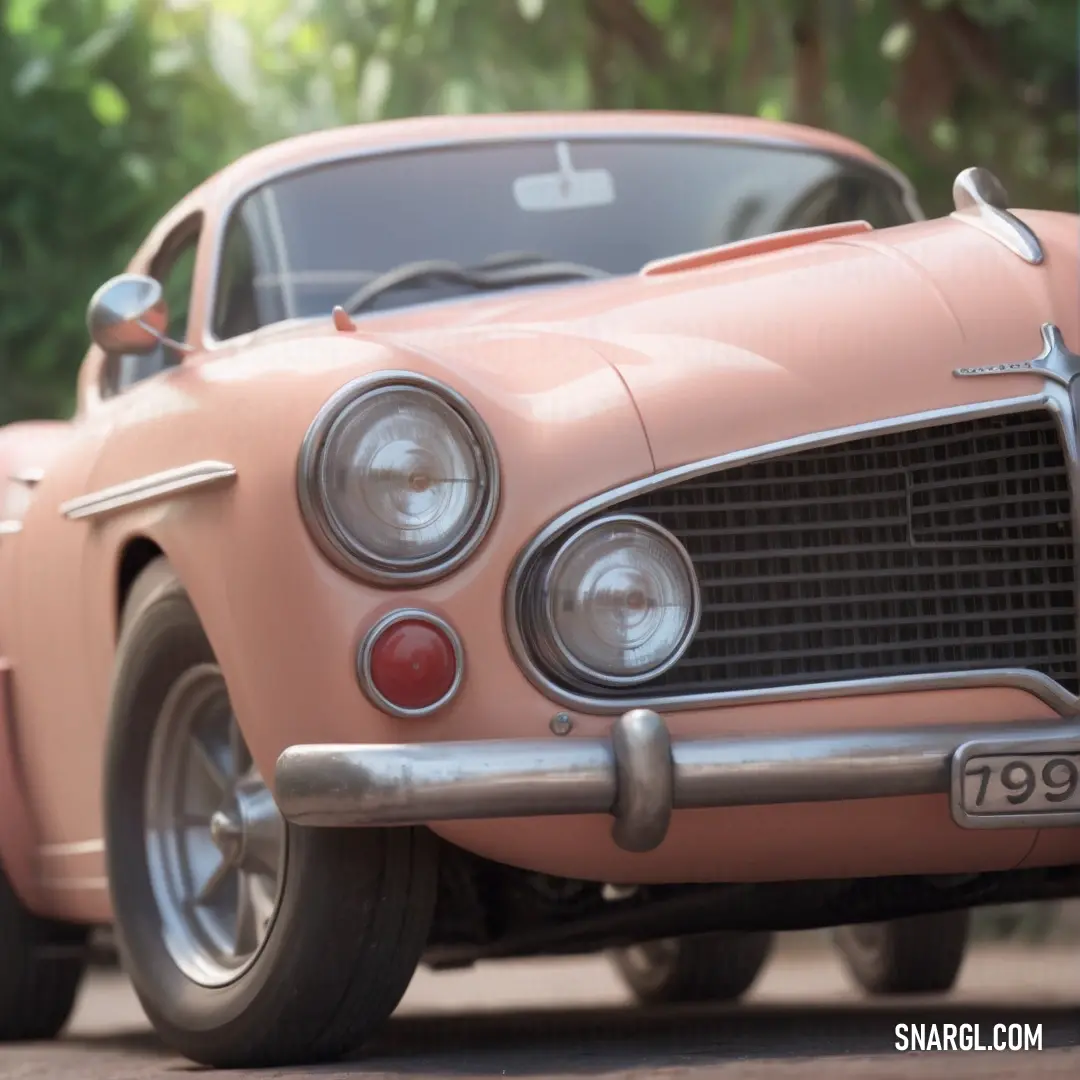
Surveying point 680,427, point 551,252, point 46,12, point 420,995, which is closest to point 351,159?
point 551,252

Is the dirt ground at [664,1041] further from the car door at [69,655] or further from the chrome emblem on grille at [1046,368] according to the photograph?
the chrome emblem on grille at [1046,368]

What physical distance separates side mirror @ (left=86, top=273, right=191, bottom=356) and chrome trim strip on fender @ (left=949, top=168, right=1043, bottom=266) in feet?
4.86

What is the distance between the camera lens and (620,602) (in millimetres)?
3732

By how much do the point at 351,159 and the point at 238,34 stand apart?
30.1ft

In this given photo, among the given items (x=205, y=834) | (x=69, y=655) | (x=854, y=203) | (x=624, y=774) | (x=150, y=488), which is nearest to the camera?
(x=624, y=774)

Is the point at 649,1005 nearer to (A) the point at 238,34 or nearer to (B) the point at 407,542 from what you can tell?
(B) the point at 407,542

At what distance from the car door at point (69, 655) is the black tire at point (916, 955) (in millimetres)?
2576

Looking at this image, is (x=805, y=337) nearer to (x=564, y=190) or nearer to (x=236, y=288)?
(x=564, y=190)

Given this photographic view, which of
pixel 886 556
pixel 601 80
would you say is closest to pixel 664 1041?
pixel 886 556

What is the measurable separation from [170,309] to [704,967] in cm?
261

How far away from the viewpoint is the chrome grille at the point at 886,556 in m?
3.79

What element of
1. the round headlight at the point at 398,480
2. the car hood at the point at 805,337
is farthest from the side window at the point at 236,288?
the round headlight at the point at 398,480

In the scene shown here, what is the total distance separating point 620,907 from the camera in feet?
14.2

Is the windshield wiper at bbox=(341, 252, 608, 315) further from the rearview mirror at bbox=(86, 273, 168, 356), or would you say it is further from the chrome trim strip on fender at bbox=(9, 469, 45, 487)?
the chrome trim strip on fender at bbox=(9, 469, 45, 487)
